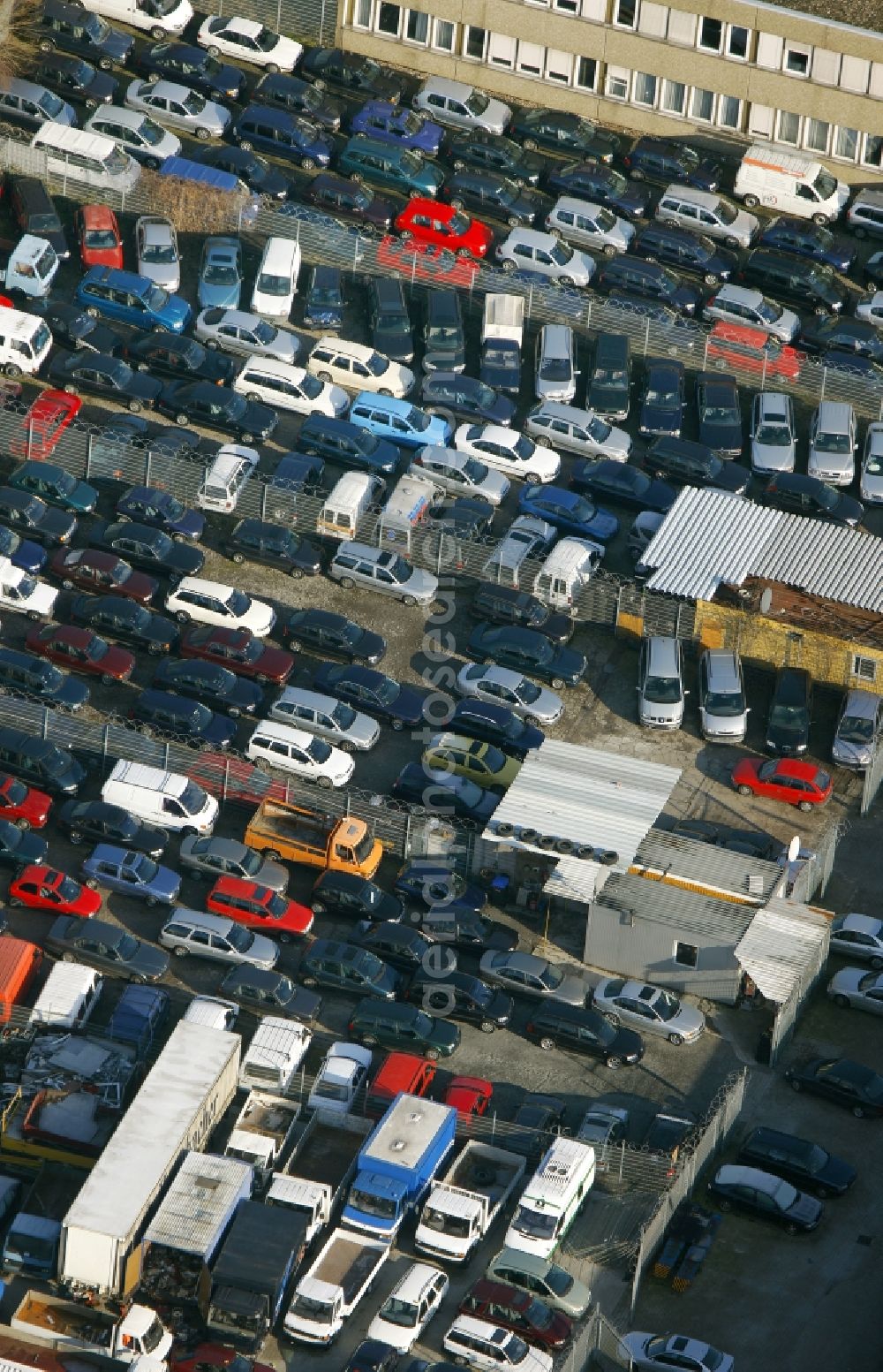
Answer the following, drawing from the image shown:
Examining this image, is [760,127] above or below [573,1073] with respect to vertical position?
above

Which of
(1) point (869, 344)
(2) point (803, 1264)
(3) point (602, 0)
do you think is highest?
(3) point (602, 0)

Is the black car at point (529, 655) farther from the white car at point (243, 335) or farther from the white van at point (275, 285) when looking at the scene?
the white van at point (275, 285)

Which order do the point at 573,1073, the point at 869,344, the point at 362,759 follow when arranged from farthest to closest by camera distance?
1. the point at 869,344
2. the point at 362,759
3. the point at 573,1073

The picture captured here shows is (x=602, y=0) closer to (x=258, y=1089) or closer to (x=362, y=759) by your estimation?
(x=362, y=759)

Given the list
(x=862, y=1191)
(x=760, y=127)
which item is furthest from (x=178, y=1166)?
(x=760, y=127)

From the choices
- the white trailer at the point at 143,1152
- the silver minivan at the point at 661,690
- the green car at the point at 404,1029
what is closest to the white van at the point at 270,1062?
the white trailer at the point at 143,1152

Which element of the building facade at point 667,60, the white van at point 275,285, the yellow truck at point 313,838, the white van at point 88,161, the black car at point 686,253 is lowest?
the yellow truck at point 313,838
